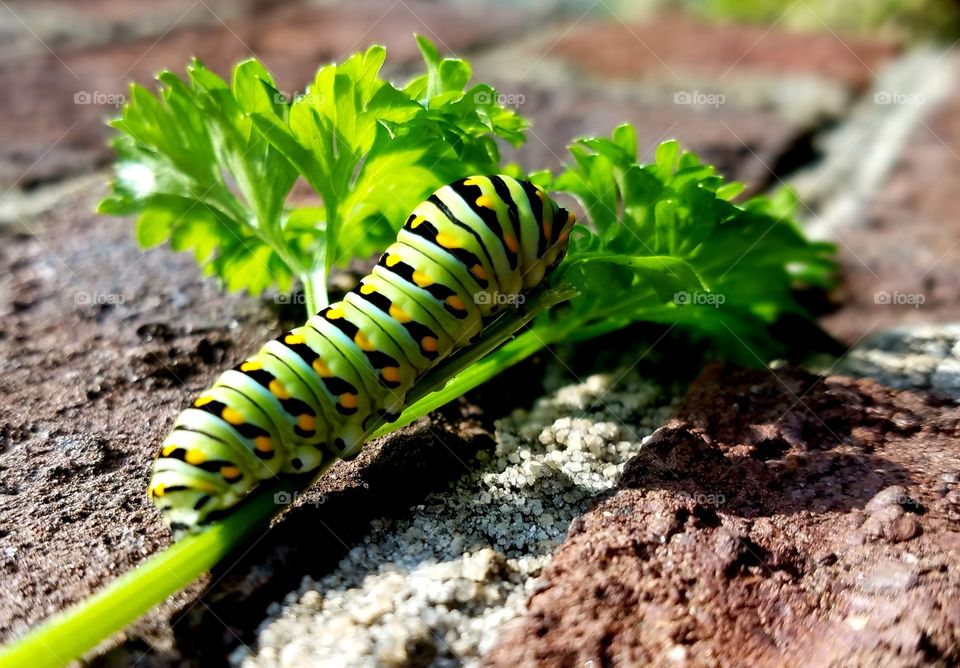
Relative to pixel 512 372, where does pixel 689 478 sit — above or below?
below

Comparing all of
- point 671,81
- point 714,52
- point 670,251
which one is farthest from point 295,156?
point 714,52

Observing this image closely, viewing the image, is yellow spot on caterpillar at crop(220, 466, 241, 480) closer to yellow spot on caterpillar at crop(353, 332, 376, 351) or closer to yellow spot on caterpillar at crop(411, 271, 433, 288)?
yellow spot on caterpillar at crop(353, 332, 376, 351)

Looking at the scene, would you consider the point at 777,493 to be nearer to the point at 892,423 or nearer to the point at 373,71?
the point at 892,423

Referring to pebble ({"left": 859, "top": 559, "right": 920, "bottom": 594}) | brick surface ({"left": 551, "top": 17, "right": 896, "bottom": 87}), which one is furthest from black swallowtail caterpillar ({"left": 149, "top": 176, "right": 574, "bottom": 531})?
brick surface ({"left": 551, "top": 17, "right": 896, "bottom": 87})

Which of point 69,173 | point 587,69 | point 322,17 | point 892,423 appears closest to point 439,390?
point 892,423

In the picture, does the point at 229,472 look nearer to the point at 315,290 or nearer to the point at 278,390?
the point at 278,390

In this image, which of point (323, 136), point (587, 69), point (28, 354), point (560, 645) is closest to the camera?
point (560, 645)
